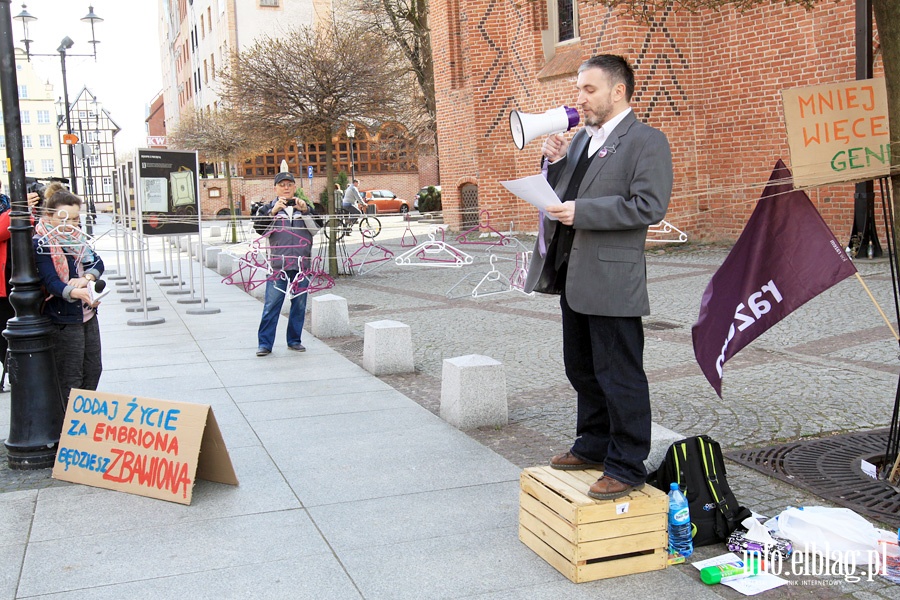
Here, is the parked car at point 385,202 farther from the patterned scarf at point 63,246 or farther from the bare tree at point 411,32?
the patterned scarf at point 63,246

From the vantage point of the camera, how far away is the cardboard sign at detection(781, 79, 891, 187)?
174 inches

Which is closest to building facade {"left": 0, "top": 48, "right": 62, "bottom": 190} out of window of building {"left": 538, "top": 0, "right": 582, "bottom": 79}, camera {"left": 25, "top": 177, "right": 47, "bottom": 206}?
window of building {"left": 538, "top": 0, "right": 582, "bottom": 79}

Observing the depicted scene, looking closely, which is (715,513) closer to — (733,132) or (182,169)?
(182,169)

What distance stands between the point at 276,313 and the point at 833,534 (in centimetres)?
660

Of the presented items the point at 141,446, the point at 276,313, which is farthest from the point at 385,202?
the point at 141,446

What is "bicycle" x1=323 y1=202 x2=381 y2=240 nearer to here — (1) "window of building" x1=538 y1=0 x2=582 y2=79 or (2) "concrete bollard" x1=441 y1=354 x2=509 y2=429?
(1) "window of building" x1=538 y1=0 x2=582 y2=79

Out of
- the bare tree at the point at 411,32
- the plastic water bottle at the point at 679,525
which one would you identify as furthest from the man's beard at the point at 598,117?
the bare tree at the point at 411,32

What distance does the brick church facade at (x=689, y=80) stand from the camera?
15.2 metres

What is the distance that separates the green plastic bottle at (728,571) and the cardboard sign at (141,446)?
272 centimetres

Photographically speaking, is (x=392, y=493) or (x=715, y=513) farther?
(x=392, y=493)

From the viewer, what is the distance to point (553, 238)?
4098 millimetres

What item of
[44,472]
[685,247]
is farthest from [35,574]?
[685,247]

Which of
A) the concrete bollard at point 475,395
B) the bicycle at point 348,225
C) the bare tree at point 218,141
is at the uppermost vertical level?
the bare tree at point 218,141

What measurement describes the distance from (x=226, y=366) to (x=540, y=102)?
14527 mm
